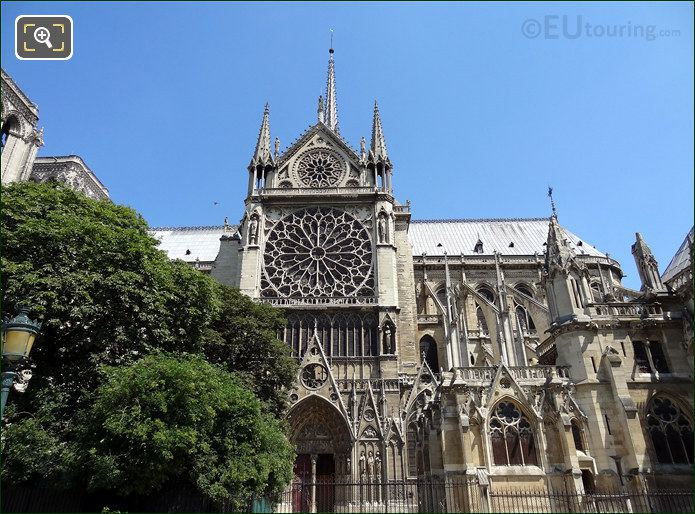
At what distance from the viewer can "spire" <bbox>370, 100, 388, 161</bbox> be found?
36781 mm

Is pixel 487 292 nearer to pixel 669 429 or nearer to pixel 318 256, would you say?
pixel 318 256

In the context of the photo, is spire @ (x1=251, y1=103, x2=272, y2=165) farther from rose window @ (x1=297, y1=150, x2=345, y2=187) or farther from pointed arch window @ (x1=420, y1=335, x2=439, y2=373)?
pointed arch window @ (x1=420, y1=335, x2=439, y2=373)

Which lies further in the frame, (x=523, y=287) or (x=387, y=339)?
(x=523, y=287)

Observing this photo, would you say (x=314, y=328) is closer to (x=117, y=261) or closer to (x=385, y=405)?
→ (x=385, y=405)

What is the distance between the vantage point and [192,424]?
15211 mm

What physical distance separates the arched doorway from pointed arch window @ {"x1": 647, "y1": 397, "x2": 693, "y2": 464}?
45.2ft

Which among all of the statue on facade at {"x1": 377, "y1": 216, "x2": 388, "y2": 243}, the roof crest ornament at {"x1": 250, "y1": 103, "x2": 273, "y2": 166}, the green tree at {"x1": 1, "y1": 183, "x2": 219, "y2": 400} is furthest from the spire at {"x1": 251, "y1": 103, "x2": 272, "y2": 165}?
the green tree at {"x1": 1, "y1": 183, "x2": 219, "y2": 400}

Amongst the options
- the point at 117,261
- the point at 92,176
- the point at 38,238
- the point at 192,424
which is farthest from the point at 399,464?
the point at 92,176

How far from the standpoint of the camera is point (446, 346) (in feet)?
87.5

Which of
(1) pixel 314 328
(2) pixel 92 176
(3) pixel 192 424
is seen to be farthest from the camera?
(2) pixel 92 176

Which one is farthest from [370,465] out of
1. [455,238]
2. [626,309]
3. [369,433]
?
[455,238]

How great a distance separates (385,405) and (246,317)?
9007 millimetres

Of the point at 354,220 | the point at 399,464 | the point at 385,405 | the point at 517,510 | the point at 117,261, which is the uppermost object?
the point at 354,220

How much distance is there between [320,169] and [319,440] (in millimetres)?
19987
